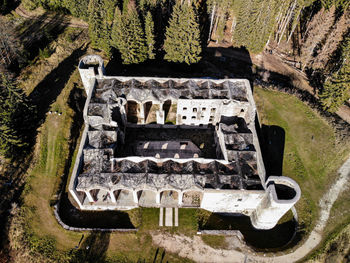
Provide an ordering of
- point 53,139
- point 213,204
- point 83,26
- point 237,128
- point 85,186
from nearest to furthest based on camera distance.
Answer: point 85,186 < point 213,204 < point 237,128 < point 53,139 < point 83,26

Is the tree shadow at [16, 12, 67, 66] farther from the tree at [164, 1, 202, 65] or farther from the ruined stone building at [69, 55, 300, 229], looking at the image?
the tree at [164, 1, 202, 65]

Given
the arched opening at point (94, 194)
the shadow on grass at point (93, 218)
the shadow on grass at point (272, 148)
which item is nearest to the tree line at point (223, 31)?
the shadow on grass at point (272, 148)

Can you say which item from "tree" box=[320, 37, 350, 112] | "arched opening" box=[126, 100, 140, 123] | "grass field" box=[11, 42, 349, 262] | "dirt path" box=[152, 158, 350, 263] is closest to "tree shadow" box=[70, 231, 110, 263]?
"grass field" box=[11, 42, 349, 262]

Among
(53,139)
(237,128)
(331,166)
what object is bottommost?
(53,139)

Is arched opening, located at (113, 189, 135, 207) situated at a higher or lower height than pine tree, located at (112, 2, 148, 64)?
lower

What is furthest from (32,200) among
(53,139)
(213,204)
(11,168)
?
(213,204)

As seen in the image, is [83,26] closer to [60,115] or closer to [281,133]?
[60,115]
